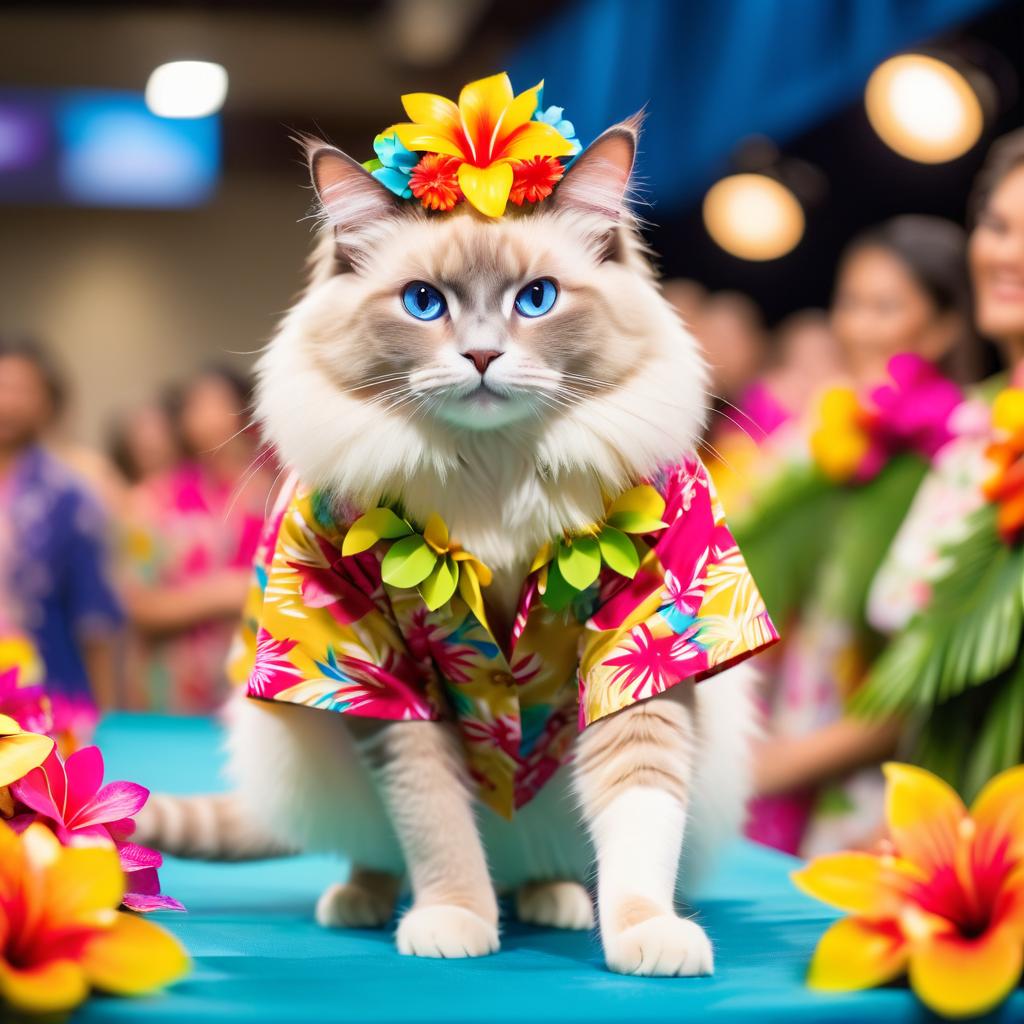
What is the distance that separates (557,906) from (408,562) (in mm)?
403

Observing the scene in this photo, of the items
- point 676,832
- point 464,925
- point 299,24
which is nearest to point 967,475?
point 676,832

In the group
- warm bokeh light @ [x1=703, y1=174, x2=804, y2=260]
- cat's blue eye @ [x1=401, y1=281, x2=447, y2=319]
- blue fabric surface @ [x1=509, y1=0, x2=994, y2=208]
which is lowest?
cat's blue eye @ [x1=401, y1=281, x2=447, y2=319]

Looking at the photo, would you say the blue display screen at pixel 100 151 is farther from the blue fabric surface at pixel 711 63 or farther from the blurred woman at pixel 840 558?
the blurred woman at pixel 840 558

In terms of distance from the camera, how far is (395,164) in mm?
1149

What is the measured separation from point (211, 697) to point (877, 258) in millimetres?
2291

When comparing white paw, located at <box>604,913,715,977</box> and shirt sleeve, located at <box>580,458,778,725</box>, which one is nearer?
white paw, located at <box>604,913,715,977</box>

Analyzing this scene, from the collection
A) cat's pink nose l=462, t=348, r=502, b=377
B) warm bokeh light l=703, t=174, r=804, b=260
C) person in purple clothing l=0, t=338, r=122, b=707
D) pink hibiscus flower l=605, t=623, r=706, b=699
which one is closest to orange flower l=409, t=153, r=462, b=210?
cat's pink nose l=462, t=348, r=502, b=377

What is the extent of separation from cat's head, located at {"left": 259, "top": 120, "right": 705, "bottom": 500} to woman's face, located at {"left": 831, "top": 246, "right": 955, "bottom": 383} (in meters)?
1.62

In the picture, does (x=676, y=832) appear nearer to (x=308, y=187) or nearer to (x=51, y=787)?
(x=51, y=787)

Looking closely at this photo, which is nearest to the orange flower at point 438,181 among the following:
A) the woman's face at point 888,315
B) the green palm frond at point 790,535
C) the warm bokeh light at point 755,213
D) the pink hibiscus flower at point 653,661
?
the pink hibiscus flower at point 653,661

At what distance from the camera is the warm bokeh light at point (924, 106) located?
10.4 feet

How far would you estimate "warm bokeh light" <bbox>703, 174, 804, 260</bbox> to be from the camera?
14.6 ft

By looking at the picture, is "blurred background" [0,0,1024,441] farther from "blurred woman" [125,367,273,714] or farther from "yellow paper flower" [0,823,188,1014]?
"yellow paper flower" [0,823,188,1014]

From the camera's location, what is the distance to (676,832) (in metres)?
1.11
